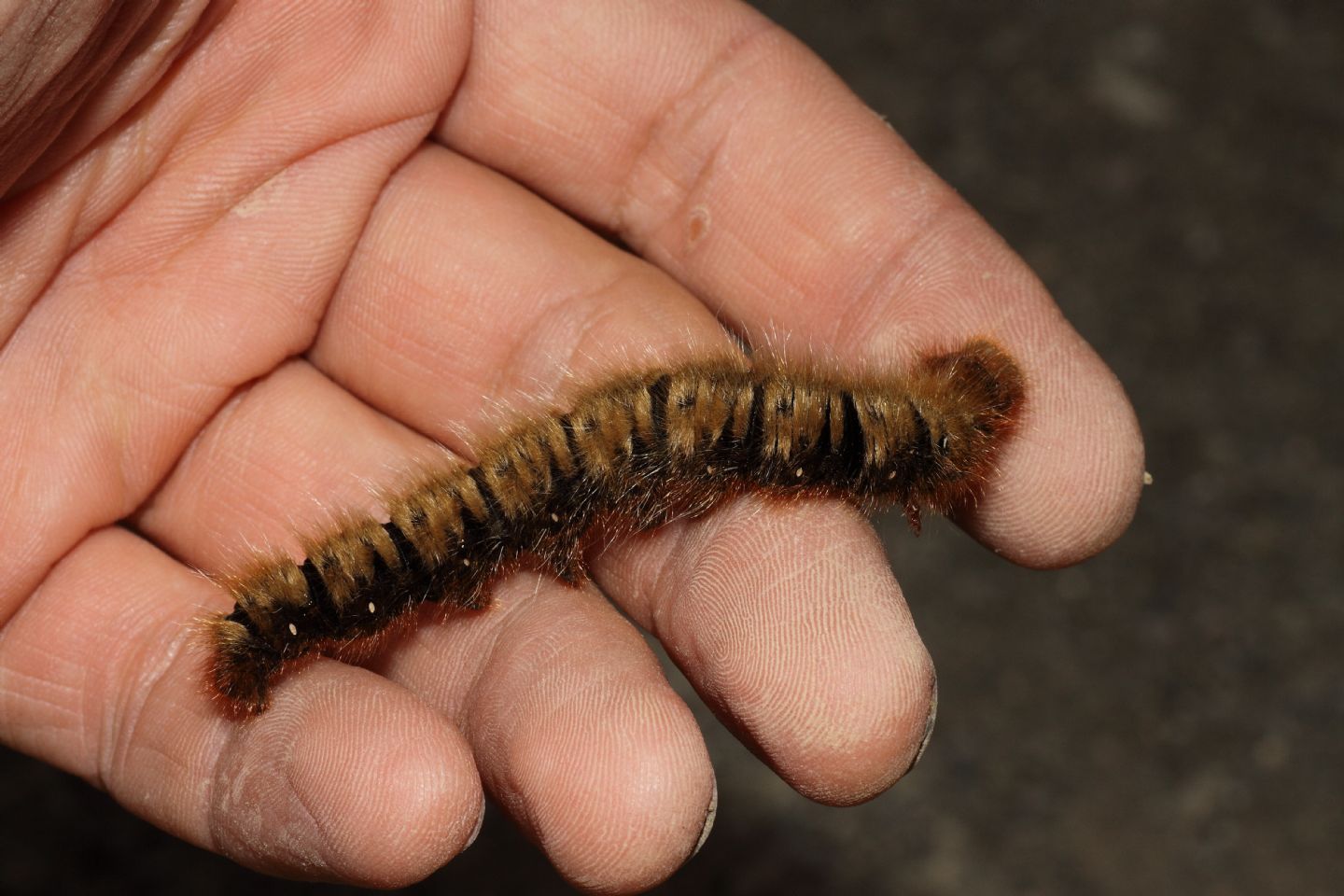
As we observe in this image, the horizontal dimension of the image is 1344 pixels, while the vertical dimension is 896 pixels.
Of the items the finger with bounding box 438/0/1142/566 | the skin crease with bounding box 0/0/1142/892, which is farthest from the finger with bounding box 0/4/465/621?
the finger with bounding box 438/0/1142/566

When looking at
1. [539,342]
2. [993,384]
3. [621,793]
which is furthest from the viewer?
[539,342]

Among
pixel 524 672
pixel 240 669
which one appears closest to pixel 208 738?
pixel 240 669

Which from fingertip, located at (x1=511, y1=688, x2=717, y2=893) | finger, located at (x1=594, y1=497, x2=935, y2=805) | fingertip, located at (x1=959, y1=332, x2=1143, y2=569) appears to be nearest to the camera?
fingertip, located at (x1=511, y1=688, x2=717, y2=893)

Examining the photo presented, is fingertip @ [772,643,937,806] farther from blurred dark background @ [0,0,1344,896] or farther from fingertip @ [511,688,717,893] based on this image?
blurred dark background @ [0,0,1344,896]

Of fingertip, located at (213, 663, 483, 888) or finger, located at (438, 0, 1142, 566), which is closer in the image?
fingertip, located at (213, 663, 483, 888)

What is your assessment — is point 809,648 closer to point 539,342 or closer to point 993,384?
point 993,384

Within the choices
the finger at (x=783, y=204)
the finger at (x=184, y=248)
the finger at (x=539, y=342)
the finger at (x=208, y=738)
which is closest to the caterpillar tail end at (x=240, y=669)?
the finger at (x=208, y=738)

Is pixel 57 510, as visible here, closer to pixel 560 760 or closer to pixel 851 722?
pixel 560 760

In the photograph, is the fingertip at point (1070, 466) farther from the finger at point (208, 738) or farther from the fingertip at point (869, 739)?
the finger at point (208, 738)
